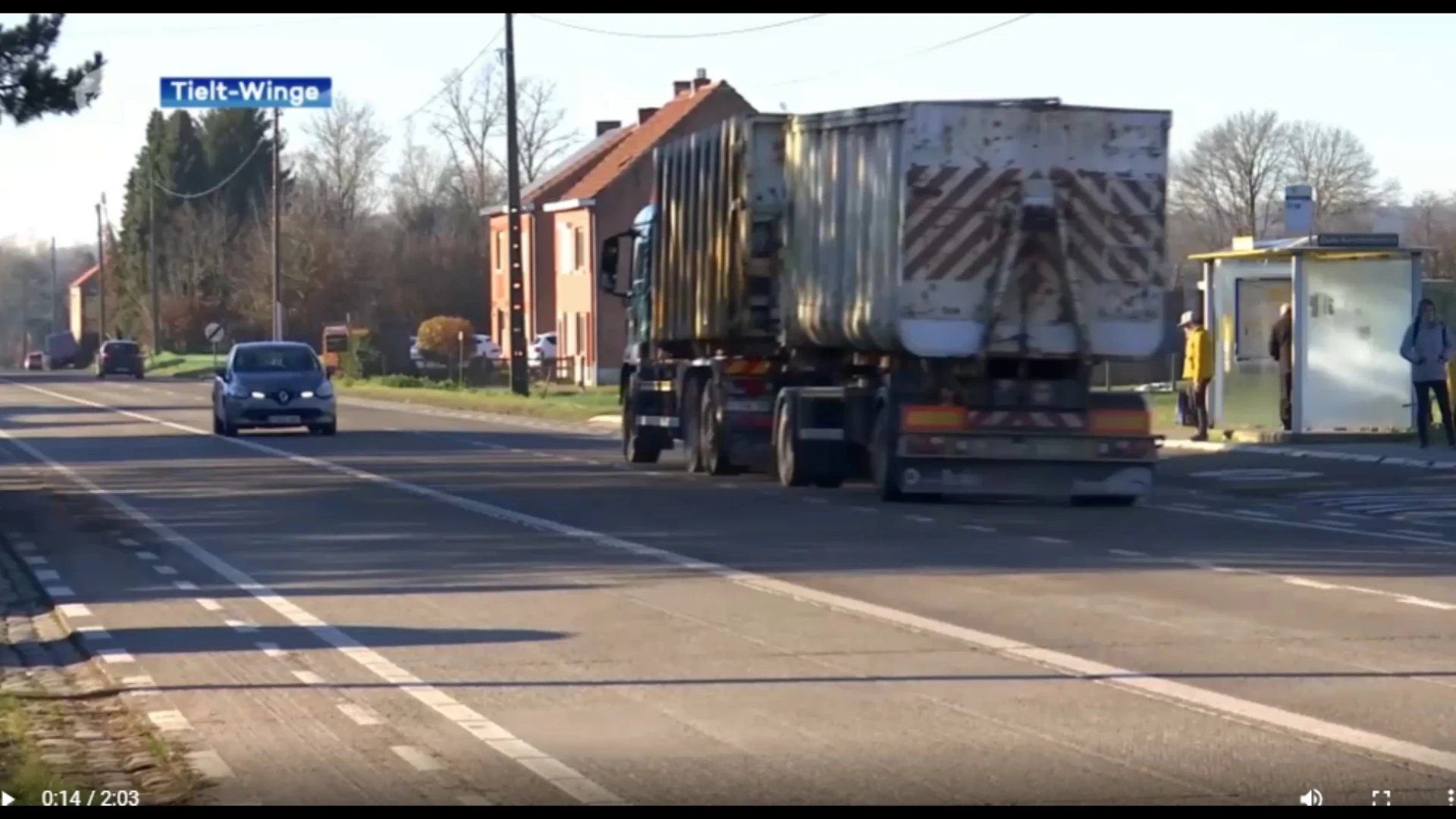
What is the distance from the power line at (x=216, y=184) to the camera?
4257 inches

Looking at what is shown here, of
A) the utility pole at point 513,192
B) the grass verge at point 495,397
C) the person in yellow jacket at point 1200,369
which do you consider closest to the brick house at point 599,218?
the grass verge at point 495,397

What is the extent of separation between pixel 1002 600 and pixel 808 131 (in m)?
10.2

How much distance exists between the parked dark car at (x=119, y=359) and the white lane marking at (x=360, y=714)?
277ft

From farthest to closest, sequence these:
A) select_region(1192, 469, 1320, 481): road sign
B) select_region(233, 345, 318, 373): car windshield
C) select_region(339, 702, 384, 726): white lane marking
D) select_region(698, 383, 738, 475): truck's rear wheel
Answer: select_region(233, 345, 318, 373): car windshield → select_region(698, 383, 738, 475): truck's rear wheel → select_region(1192, 469, 1320, 481): road sign → select_region(339, 702, 384, 726): white lane marking

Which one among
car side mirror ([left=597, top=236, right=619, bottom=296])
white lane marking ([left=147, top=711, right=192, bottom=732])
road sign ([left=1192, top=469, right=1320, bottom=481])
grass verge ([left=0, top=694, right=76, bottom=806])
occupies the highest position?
car side mirror ([left=597, top=236, right=619, bottom=296])

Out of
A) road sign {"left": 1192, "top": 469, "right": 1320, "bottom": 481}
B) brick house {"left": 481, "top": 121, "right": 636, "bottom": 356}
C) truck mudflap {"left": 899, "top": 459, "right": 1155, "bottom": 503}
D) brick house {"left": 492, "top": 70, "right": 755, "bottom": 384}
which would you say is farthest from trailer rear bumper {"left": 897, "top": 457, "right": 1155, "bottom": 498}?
brick house {"left": 481, "top": 121, "right": 636, "bottom": 356}

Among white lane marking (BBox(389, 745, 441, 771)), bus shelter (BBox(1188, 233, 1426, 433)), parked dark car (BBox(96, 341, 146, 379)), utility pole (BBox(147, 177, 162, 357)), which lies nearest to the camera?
white lane marking (BBox(389, 745, 441, 771))

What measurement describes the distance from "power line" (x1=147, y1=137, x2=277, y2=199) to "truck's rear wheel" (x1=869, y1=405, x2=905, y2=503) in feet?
294

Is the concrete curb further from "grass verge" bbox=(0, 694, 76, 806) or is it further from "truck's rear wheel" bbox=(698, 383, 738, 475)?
"grass verge" bbox=(0, 694, 76, 806)

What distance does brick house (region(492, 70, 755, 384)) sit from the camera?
74.9m

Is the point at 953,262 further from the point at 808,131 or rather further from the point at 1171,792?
the point at 1171,792

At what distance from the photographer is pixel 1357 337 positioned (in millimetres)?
30422

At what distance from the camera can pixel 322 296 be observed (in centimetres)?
9494

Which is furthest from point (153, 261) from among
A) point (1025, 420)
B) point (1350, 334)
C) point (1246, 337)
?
point (1025, 420)
